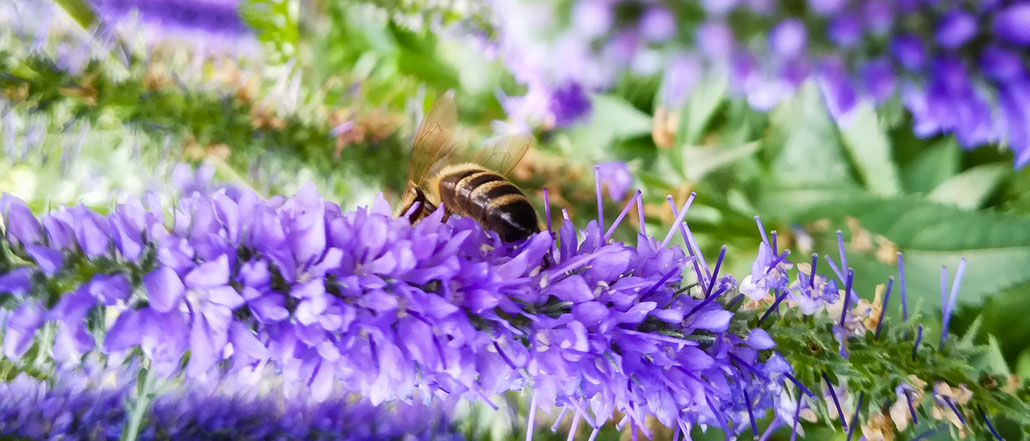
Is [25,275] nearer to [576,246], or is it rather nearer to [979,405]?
[576,246]

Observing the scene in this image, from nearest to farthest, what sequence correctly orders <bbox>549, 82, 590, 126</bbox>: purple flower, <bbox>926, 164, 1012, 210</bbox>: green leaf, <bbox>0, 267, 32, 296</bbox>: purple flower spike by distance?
<bbox>0, 267, 32, 296</bbox>: purple flower spike < <bbox>926, 164, 1012, 210</bbox>: green leaf < <bbox>549, 82, 590, 126</bbox>: purple flower

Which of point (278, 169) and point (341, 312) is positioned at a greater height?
point (341, 312)

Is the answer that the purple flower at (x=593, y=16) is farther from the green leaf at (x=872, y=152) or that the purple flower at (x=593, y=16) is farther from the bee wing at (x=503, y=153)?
the green leaf at (x=872, y=152)

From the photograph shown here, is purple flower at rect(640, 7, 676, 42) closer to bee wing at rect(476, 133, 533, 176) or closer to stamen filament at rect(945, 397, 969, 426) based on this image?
bee wing at rect(476, 133, 533, 176)

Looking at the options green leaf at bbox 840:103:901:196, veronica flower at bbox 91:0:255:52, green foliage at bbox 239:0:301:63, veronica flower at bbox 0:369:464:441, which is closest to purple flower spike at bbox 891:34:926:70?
green leaf at bbox 840:103:901:196

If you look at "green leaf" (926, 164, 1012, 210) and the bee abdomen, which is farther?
"green leaf" (926, 164, 1012, 210)

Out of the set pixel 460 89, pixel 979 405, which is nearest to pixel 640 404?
pixel 979 405

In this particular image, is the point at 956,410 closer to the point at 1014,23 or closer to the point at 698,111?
the point at 1014,23

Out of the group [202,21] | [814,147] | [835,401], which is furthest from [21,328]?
[202,21]
